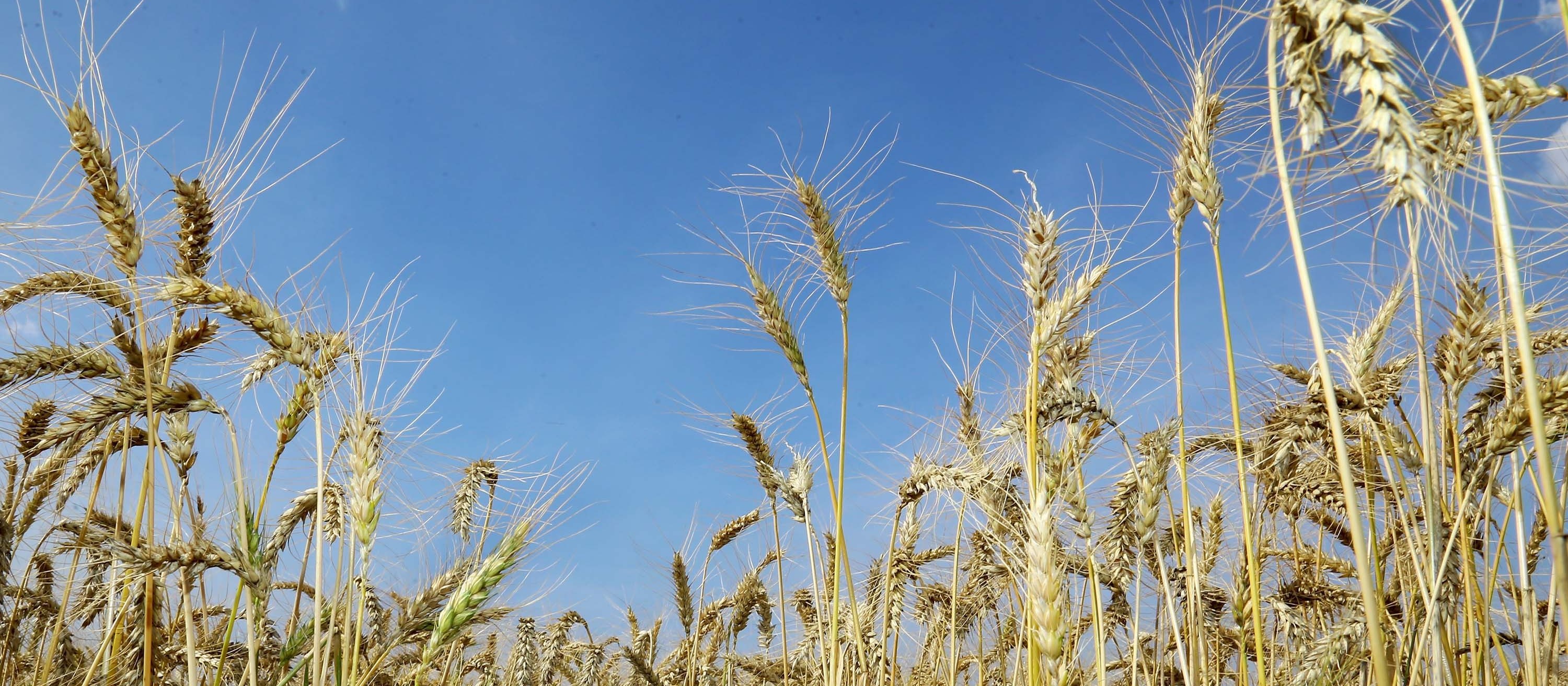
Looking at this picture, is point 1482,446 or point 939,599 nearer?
point 1482,446

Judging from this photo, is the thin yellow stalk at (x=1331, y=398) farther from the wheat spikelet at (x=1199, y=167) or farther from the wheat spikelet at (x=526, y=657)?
the wheat spikelet at (x=526, y=657)

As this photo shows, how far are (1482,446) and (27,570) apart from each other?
6.00 metres

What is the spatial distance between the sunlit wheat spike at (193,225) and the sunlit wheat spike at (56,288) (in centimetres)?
29

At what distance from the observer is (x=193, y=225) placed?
3203 millimetres

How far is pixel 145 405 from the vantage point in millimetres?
2719

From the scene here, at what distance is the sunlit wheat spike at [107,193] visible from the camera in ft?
9.64

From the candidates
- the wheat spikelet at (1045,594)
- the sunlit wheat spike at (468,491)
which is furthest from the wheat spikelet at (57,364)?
the wheat spikelet at (1045,594)

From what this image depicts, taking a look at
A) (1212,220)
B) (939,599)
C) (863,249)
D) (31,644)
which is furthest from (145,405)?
(939,599)

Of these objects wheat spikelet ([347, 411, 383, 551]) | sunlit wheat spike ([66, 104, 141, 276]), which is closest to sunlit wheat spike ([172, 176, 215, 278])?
sunlit wheat spike ([66, 104, 141, 276])

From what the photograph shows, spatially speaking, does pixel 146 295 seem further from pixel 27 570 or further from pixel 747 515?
pixel 747 515

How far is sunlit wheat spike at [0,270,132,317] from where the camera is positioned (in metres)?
3.20

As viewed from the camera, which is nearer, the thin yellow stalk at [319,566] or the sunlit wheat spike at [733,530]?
the thin yellow stalk at [319,566]

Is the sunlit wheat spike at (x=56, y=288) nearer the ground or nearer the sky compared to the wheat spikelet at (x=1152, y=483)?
nearer the sky

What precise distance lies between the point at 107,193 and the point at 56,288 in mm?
626
